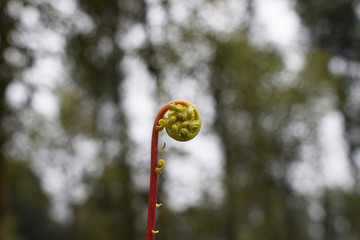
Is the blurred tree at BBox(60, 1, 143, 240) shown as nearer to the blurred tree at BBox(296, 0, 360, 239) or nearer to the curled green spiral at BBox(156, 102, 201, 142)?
the curled green spiral at BBox(156, 102, 201, 142)

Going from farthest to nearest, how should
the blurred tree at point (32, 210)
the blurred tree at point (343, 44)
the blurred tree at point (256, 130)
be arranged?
1. the blurred tree at point (32, 210)
2. the blurred tree at point (343, 44)
3. the blurred tree at point (256, 130)

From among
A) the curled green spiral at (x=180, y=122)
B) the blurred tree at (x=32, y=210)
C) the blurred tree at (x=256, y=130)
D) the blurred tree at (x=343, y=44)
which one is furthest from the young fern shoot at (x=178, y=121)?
the blurred tree at (x=32, y=210)

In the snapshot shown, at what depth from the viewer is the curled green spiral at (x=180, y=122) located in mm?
A: 1108

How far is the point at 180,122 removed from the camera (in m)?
1.12

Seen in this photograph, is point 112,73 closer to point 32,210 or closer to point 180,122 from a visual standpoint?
point 180,122

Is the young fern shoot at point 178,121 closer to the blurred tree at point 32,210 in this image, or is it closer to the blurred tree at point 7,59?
the blurred tree at point 7,59

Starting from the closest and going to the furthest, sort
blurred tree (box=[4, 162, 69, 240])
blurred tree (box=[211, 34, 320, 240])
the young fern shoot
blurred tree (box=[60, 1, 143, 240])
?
the young fern shoot, blurred tree (box=[60, 1, 143, 240]), blurred tree (box=[211, 34, 320, 240]), blurred tree (box=[4, 162, 69, 240])

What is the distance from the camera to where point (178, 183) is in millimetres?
5895

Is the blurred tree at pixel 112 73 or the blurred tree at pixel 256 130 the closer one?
the blurred tree at pixel 112 73

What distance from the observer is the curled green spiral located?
1.11 metres

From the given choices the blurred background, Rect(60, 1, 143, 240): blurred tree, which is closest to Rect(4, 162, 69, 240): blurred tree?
the blurred background

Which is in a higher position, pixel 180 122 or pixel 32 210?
pixel 32 210

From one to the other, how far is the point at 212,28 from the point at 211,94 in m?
1.28

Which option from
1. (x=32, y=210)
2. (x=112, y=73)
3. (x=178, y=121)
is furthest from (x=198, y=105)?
(x=32, y=210)
